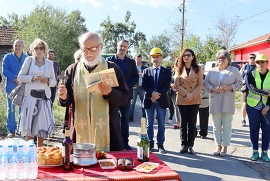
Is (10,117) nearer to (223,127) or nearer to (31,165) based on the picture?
→ (223,127)

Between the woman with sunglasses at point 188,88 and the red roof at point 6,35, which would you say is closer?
the woman with sunglasses at point 188,88

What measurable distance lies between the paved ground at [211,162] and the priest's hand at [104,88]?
8.13 ft

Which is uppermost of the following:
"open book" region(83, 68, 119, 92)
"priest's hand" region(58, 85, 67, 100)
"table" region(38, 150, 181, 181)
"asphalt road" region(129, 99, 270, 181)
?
"open book" region(83, 68, 119, 92)

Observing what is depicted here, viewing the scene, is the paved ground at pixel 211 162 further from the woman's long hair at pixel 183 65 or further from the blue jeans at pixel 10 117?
the woman's long hair at pixel 183 65

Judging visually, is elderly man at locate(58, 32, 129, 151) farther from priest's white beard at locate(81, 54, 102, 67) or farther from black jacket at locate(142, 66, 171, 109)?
black jacket at locate(142, 66, 171, 109)

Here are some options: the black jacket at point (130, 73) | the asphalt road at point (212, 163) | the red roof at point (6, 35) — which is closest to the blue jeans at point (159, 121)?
the asphalt road at point (212, 163)

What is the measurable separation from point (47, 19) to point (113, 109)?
89.0 feet

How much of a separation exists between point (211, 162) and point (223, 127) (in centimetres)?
77

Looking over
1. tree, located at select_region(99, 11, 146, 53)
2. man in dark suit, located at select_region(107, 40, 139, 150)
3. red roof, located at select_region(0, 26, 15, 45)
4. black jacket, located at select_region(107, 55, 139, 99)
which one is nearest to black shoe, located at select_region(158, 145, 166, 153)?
man in dark suit, located at select_region(107, 40, 139, 150)

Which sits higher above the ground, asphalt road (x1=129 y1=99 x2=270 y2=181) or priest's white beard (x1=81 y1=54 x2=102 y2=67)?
priest's white beard (x1=81 y1=54 x2=102 y2=67)

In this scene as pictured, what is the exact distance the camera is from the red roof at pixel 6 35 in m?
28.6

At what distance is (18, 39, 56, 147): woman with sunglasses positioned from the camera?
5.13 m

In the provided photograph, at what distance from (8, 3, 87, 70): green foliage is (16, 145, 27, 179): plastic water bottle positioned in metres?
26.1

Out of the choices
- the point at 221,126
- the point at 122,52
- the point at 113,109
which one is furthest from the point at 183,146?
the point at 113,109
